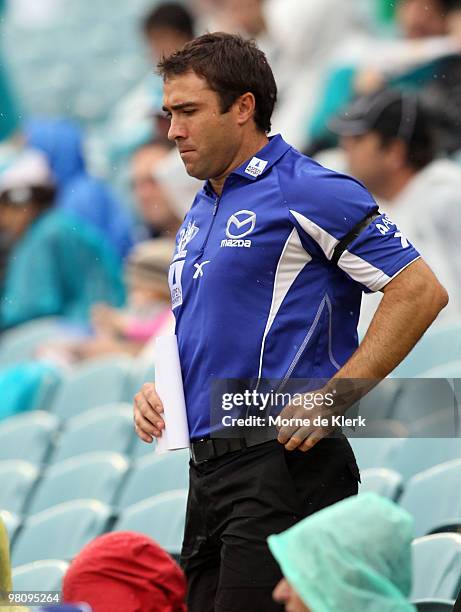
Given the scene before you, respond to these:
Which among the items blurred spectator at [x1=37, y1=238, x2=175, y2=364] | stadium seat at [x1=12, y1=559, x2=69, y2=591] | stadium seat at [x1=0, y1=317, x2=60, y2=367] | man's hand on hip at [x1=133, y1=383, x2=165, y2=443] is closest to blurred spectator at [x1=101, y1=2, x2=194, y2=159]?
stadium seat at [x1=0, y1=317, x2=60, y2=367]

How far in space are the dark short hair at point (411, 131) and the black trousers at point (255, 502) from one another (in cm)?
265

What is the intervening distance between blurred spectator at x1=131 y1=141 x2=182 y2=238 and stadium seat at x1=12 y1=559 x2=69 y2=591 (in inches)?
125

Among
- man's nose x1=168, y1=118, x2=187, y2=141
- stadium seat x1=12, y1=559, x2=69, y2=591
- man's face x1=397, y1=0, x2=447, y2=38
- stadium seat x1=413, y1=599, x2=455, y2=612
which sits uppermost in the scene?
man's face x1=397, y1=0, x2=447, y2=38

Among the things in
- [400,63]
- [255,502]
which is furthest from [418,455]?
[400,63]

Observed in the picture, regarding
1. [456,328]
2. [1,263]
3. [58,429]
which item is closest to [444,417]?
[456,328]

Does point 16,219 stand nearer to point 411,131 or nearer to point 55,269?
point 55,269

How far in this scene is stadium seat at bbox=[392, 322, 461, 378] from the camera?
4660 mm

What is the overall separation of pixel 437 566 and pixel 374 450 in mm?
988

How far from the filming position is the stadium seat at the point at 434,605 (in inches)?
128

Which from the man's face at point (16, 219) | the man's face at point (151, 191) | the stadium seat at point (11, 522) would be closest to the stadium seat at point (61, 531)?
the stadium seat at point (11, 522)

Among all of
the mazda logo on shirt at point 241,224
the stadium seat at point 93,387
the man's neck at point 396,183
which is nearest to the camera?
the mazda logo on shirt at point 241,224

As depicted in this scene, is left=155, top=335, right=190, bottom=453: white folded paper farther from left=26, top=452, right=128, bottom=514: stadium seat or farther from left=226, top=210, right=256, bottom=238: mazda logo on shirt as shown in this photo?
left=26, top=452, right=128, bottom=514: stadium seat

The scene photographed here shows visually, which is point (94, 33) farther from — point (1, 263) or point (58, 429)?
point (58, 429)

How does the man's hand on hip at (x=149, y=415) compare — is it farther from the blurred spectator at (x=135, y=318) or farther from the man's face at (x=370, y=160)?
the blurred spectator at (x=135, y=318)
